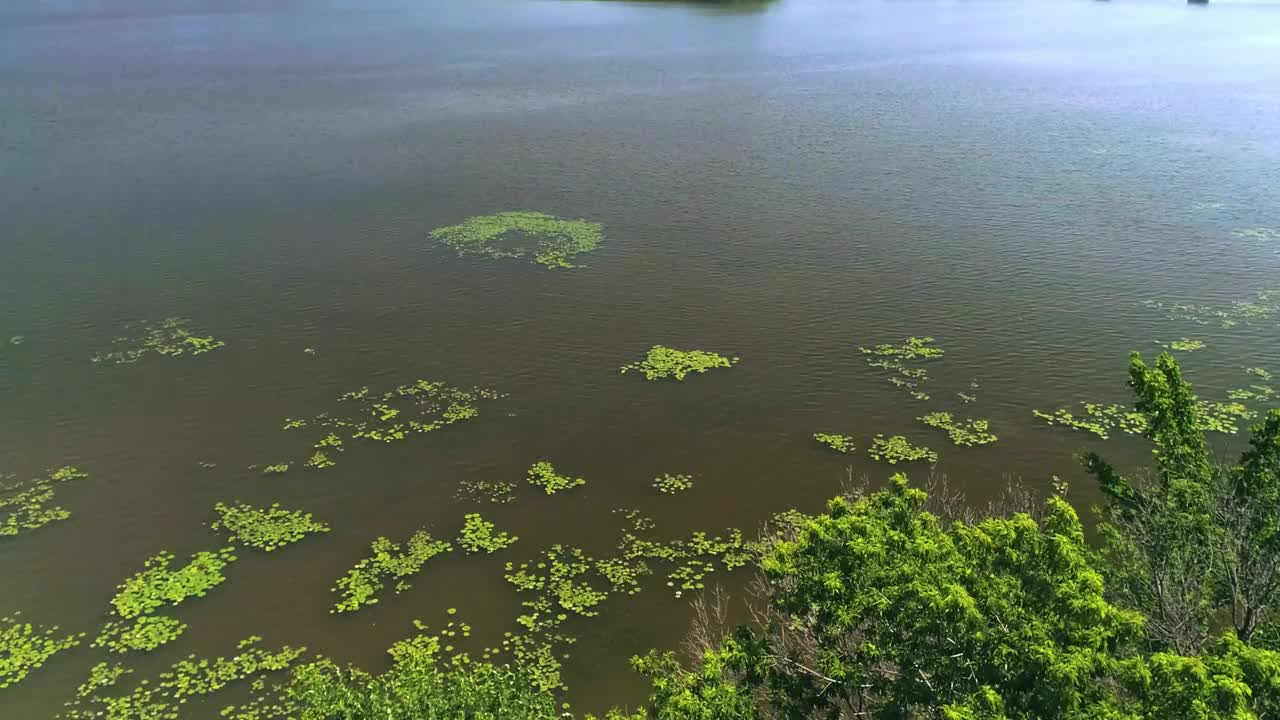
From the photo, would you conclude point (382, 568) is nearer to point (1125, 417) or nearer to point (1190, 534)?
point (1190, 534)

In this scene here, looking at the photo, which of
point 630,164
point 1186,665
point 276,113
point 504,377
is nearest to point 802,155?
point 630,164

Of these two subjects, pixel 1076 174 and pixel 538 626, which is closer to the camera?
pixel 538 626

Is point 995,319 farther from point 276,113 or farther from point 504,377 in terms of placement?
point 276,113

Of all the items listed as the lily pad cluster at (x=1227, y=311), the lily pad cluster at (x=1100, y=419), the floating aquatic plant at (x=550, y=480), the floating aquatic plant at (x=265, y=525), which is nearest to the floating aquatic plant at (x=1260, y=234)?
the lily pad cluster at (x=1227, y=311)

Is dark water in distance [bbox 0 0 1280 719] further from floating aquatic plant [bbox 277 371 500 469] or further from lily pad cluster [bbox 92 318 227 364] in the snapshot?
lily pad cluster [bbox 92 318 227 364]

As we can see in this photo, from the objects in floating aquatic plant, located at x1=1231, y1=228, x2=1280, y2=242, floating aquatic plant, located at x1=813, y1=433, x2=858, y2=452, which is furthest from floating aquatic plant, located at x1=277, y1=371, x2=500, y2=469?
floating aquatic plant, located at x1=1231, y1=228, x2=1280, y2=242

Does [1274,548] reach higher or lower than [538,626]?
higher

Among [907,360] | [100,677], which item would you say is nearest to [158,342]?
[100,677]
